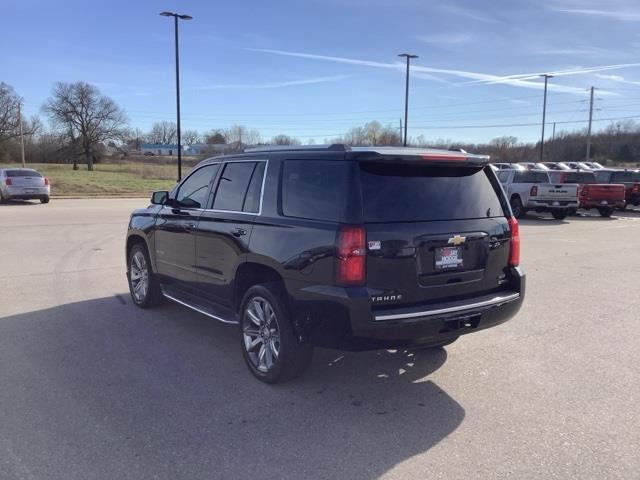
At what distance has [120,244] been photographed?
1243cm

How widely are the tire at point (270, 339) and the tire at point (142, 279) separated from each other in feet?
7.39

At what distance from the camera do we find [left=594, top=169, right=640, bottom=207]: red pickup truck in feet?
83.4

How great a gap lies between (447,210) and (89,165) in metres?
87.1

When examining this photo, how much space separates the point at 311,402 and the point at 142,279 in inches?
137

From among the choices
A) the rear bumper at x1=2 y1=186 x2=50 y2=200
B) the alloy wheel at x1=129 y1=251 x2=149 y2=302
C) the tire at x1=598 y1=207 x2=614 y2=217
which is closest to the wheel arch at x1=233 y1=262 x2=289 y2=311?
the alloy wheel at x1=129 y1=251 x2=149 y2=302

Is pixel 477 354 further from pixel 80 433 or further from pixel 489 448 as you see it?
pixel 80 433

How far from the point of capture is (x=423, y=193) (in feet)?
13.9

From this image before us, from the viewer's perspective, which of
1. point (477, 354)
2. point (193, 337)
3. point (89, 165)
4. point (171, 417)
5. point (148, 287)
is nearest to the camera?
point (171, 417)

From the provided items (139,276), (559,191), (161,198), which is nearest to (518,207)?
(559,191)

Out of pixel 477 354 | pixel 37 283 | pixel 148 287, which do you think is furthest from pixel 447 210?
pixel 37 283

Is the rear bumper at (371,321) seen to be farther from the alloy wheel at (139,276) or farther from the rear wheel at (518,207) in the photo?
the rear wheel at (518,207)

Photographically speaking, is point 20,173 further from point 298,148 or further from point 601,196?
point 601,196

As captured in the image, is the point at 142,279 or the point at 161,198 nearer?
the point at 161,198

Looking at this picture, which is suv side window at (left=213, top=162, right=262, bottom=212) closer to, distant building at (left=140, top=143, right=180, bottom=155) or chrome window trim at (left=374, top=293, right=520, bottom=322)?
chrome window trim at (left=374, top=293, right=520, bottom=322)
